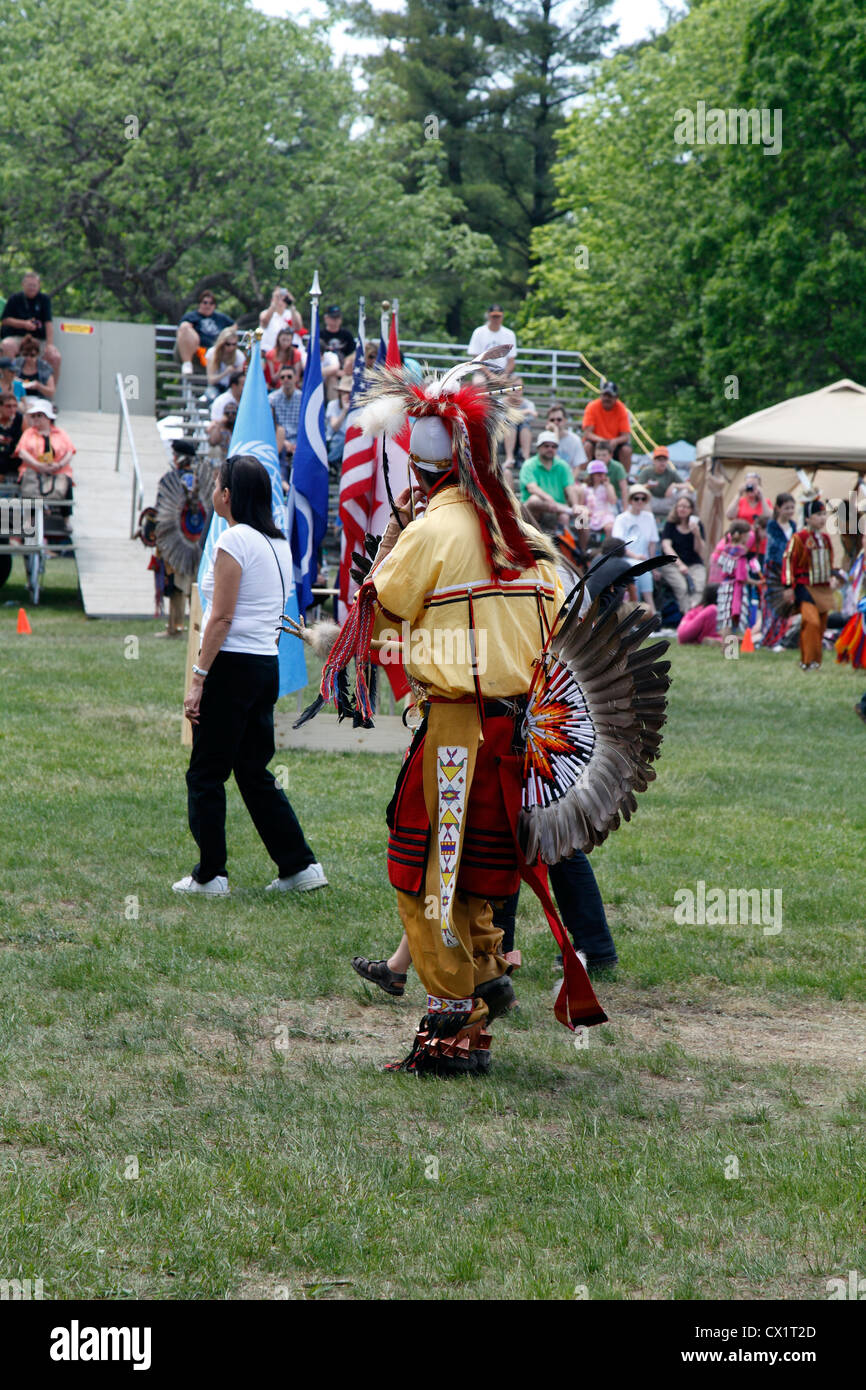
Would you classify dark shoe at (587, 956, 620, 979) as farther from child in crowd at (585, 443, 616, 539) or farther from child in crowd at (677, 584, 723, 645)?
child in crowd at (677, 584, 723, 645)

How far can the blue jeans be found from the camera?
224 inches

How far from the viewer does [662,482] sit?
71.7 ft

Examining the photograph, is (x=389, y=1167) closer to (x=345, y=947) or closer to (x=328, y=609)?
(x=345, y=947)

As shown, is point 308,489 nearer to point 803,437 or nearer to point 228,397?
point 228,397

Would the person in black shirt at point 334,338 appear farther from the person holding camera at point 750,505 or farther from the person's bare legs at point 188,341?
the person holding camera at point 750,505

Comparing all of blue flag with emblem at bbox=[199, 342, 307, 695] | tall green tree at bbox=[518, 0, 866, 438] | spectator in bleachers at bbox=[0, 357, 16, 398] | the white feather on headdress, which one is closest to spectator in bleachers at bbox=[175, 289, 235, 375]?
spectator in bleachers at bbox=[0, 357, 16, 398]

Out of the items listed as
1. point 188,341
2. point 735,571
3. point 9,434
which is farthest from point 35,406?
point 735,571

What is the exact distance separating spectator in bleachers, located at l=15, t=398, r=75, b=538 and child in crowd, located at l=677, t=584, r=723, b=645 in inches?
304

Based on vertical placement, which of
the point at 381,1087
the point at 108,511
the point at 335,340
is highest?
the point at 335,340

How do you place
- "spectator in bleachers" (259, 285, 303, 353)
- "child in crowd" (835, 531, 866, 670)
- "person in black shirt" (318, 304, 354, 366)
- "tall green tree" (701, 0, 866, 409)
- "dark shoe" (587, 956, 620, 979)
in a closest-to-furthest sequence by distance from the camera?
"dark shoe" (587, 956, 620, 979) → "child in crowd" (835, 531, 866, 670) → "spectator in bleachers" (259, 285, 303, 353) → "person in black shirt" (318, 304, 354, 366) → "tall green tree" (701, 0, 866, 409)

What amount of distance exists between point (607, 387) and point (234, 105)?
1945 centimetres

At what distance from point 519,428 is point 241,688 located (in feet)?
36.3

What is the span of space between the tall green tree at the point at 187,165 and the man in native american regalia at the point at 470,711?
31219 mm

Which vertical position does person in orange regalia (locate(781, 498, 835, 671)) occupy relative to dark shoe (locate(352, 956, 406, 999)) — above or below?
above
